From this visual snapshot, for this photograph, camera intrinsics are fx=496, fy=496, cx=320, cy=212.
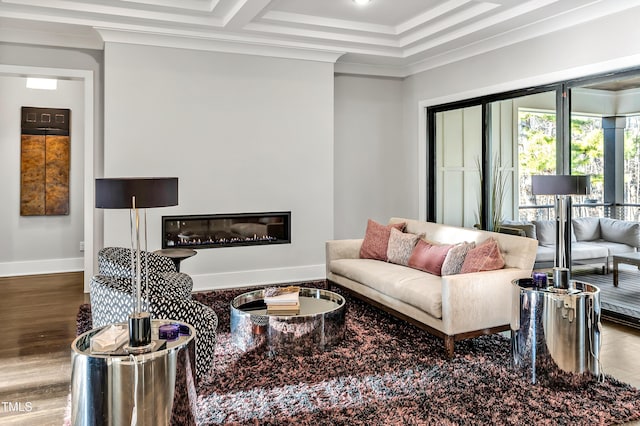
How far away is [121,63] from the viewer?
16.8ft

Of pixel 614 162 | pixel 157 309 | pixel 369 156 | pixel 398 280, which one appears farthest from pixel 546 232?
pixel 157 309

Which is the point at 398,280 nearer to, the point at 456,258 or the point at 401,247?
the point at 456,258

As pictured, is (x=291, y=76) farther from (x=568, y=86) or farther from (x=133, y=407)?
(x=133, y=407)

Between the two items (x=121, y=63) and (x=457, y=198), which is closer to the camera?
(x=121, y=63)

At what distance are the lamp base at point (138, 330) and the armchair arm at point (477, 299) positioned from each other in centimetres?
196

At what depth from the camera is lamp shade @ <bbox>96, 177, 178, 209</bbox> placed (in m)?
2.11

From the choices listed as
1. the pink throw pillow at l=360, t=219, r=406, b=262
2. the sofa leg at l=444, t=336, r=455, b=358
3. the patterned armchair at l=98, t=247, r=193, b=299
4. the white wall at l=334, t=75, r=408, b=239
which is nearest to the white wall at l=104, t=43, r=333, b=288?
the white wall at l=334, t=75, r=408, b=239

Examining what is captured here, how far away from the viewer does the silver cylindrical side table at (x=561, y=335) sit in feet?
9.34

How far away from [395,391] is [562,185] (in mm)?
1753

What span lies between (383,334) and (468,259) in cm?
86

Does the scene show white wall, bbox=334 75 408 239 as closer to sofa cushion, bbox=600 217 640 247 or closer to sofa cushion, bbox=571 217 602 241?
sofa cushion, bbox=571 217 602 241

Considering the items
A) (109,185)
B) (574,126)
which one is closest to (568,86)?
(574,126)

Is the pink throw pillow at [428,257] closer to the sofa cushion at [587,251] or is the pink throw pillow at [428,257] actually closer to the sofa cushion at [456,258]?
the sofa cushion at [456,258]

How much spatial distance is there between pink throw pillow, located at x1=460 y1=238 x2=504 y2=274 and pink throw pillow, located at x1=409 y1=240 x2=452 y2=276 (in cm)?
41
